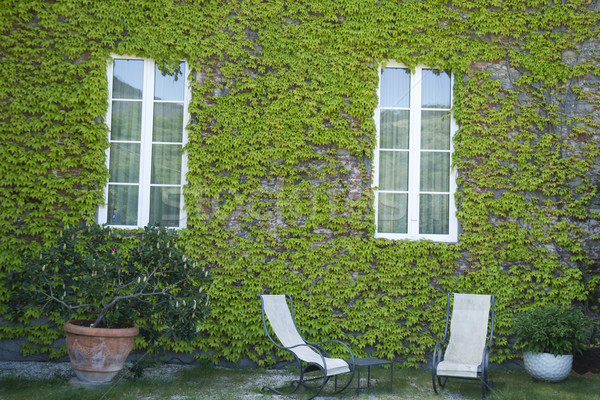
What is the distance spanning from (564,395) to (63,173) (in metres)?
6.06

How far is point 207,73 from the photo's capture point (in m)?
6.54

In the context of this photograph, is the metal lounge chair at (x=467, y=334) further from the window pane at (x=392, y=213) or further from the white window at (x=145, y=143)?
the white window at (x=145, y=143)

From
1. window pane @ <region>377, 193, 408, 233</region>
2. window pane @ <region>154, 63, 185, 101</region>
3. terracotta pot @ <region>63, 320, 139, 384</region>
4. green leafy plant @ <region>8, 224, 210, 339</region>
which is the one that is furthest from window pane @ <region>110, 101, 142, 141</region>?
window pane @ <region>377, 193, 408, 233</region>

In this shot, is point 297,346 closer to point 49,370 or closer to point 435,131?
point 49,370

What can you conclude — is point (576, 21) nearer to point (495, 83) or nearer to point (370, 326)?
point (495, 83)

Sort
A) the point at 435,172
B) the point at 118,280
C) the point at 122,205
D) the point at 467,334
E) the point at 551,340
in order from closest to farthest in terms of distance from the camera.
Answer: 1. the point at 118,280
2. the point at 551,340
3. the point at 467,334
4. the point at 122,205
5. the point at 435,172

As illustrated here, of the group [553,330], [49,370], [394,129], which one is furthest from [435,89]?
[49,370]

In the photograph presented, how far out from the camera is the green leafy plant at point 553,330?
567 cm

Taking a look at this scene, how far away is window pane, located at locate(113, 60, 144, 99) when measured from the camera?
664cm

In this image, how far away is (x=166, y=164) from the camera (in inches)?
260

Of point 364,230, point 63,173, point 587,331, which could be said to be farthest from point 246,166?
point 587,331

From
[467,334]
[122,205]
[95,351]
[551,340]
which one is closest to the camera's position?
[95,351]

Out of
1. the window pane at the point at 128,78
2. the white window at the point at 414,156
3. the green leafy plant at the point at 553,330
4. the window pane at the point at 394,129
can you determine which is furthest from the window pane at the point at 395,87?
the window pane at the point at 128,78

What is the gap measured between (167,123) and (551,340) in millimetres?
5078
